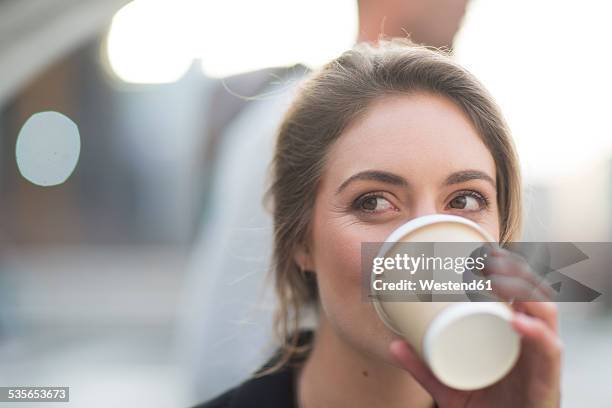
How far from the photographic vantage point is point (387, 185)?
3.13 ft

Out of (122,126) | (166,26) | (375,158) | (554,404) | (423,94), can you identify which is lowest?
(554,404)

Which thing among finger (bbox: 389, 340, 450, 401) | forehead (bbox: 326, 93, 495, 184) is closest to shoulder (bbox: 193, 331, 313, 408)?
forehead (bbox: 326, 93, 495, 184)

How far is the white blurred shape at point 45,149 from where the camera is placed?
1.19 m

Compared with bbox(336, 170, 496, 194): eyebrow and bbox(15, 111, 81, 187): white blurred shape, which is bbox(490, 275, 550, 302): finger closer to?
bbox(336, 170, 496, 194): eyebrow

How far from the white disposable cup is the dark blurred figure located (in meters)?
0.72

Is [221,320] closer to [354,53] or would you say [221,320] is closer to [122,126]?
[354,53]

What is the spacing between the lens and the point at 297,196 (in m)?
1.21

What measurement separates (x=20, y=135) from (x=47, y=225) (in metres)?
5.73

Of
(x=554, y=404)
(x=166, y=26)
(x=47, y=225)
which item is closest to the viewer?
(x=554, y=404)

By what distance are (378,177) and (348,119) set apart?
18 cm

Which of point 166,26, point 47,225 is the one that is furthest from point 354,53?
point 47,225

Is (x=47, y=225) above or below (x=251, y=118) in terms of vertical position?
above

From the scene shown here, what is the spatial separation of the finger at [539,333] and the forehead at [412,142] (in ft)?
0.88

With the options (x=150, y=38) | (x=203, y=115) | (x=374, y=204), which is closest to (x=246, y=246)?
(x=150, y=38)
